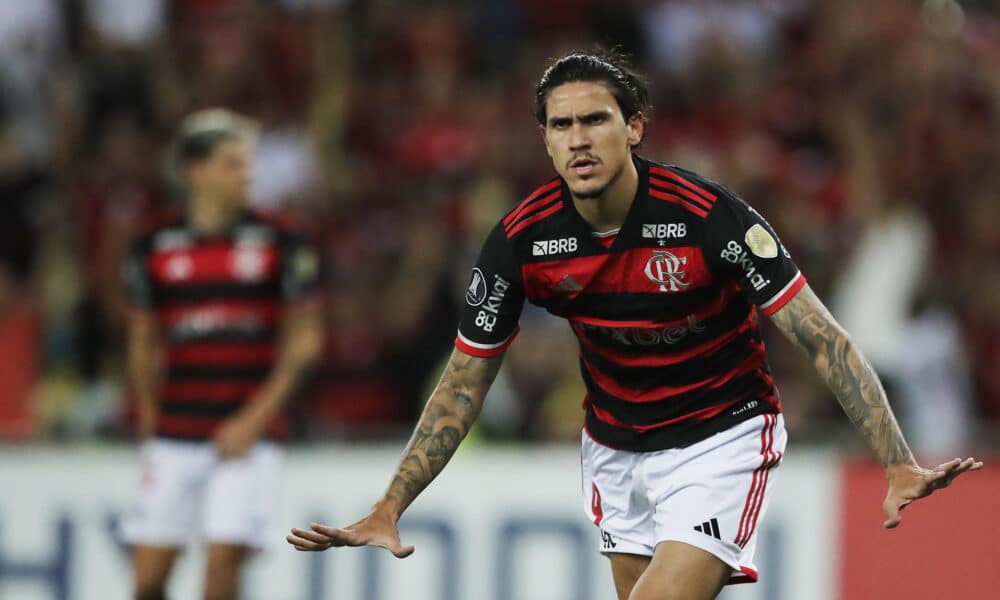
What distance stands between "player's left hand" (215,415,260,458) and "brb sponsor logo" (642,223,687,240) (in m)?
2.63

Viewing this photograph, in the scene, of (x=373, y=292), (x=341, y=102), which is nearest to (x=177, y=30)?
(x=341, y=102)

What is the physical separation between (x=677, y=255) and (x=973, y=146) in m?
5.97

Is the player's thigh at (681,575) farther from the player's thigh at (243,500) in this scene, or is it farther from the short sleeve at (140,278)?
the short sleeve at (140,278)

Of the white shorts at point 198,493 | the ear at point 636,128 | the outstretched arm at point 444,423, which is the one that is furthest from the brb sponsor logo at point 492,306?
the white shorts at point 198,493

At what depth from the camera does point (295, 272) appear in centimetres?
689

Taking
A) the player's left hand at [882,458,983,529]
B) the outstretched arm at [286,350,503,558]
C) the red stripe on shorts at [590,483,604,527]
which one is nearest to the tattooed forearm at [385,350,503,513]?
the outstretched arm at [286,350,503,558]

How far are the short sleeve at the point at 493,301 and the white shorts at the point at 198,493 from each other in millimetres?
2253

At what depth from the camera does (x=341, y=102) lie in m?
11.0

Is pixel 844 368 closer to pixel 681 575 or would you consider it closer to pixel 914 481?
pixel 914 481

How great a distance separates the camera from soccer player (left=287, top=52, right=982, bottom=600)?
4.43m

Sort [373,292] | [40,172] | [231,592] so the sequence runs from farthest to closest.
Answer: [40,172] → [373,292] → [231,592]

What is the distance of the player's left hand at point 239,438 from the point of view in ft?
21.7

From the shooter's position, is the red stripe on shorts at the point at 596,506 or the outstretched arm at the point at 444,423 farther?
the red stripe on shorts at the point at 596,506

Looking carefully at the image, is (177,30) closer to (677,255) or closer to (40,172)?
(40,172)
